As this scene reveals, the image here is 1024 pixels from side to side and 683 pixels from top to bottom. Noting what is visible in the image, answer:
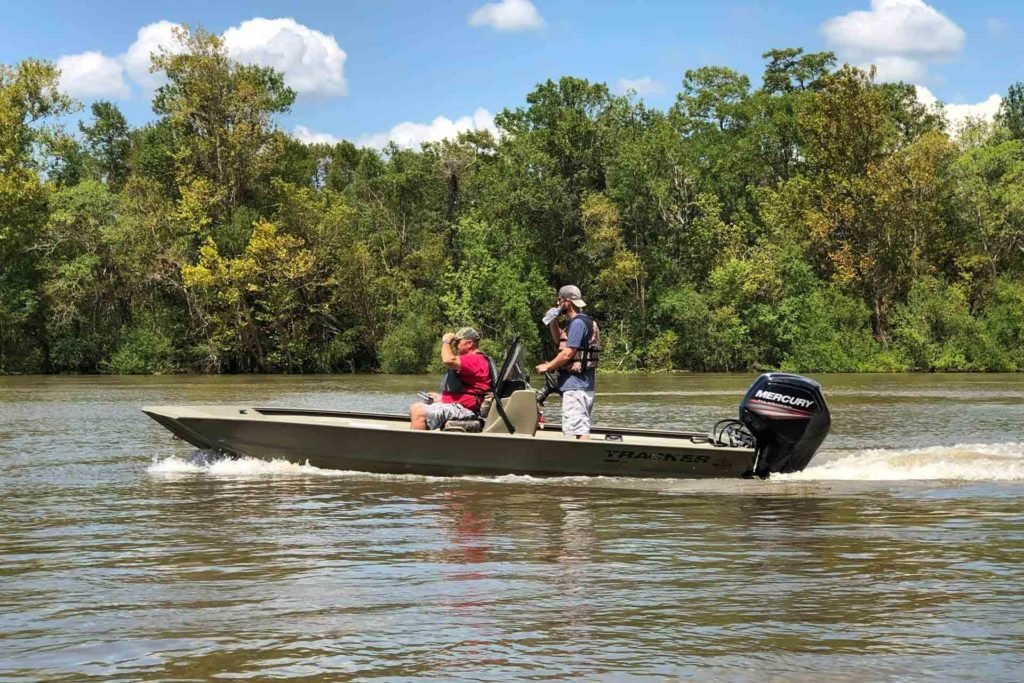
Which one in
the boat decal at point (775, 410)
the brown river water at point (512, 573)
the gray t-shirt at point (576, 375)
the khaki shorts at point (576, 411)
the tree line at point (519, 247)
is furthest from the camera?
the tree line at point (519, 247)

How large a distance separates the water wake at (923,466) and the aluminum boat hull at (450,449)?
44.3 inches

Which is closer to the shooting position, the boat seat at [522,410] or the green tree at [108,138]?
the boat seat at [522,410]

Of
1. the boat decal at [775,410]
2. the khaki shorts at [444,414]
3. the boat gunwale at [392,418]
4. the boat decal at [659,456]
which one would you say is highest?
the boat decal at [775,410]

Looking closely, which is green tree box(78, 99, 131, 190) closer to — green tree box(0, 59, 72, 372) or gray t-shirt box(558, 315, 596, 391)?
green tree box(0, 59, 72, 372)

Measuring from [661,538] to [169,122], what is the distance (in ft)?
184

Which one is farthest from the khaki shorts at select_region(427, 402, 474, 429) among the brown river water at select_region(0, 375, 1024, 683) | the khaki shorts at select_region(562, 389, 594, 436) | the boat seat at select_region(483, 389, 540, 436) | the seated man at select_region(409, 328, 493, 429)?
the khaki shorts at select_region(562, 389, 594, 436)

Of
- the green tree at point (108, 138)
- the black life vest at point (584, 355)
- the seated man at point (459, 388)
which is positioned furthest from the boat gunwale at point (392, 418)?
the green tree at point (108, 138)

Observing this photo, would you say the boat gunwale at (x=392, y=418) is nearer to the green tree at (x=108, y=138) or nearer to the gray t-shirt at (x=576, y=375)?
the gray t-shirt at (x=576, y=375)

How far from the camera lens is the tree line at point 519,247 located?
2146 inches

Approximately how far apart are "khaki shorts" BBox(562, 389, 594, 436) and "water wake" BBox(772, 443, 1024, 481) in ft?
7.34

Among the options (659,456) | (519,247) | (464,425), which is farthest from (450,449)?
(519,247)

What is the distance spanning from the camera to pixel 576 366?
13414 millimetres

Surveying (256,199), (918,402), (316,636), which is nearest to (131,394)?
(918,402)

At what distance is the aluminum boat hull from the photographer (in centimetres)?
1327
